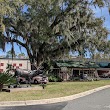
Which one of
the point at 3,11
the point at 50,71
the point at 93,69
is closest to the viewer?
the point at 3,11

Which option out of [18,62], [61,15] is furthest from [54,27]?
[18,62]

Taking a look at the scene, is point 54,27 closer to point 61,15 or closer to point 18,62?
point 61,15

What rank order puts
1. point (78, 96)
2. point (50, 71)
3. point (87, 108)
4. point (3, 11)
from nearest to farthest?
point (87, 108)
point (78, 96)
point (3, 11)
point (50, 71)

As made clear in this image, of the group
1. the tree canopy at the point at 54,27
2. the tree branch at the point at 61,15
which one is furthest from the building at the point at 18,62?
the tree branch at the point at 61,15

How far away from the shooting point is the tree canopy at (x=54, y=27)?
3481cm

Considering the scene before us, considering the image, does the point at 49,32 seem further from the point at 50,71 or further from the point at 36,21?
the point at 50,71

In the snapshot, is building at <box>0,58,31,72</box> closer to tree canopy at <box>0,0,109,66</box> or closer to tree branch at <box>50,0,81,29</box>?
tree canopy at <box>0,0,109,66</box>

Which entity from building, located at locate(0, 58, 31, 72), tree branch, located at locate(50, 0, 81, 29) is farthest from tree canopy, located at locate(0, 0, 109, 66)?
building, located at locate(0, 58, 31, 72)

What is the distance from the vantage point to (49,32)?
3550cm

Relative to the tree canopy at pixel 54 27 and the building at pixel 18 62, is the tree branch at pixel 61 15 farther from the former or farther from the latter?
the building at pixel 18 62

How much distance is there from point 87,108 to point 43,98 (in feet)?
12.0

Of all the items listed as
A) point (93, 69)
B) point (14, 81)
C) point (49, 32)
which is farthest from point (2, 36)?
point (93, 69)

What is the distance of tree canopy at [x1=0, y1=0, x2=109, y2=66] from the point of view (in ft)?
114

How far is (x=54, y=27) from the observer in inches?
1412
